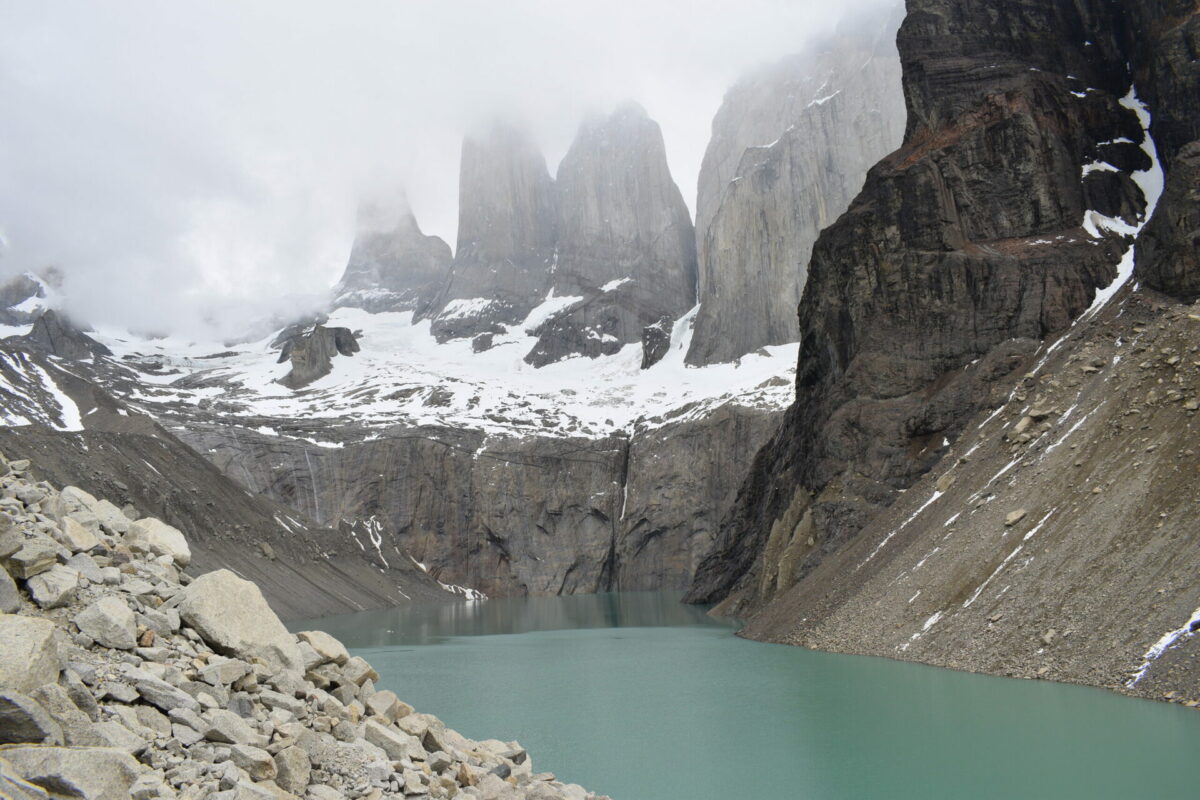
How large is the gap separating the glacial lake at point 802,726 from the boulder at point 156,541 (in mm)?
7546

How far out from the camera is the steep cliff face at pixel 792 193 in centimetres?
12588

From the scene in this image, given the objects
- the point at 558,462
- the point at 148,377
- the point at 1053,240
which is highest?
the point at 1053,240

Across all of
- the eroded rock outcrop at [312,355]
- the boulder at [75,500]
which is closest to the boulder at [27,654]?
the boulder at [75,500]

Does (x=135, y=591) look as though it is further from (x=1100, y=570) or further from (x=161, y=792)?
(x=1100, y=570)

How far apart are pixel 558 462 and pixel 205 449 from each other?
1518 inches

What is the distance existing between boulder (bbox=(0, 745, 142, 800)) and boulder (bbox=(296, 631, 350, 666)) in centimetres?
439

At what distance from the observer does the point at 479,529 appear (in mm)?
102812

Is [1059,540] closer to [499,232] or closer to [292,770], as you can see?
[292,770]

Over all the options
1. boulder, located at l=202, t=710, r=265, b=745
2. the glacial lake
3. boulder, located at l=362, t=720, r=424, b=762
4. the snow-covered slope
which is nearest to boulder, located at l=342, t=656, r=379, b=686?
boulder, located at l=362, t=720, r=424, b=762

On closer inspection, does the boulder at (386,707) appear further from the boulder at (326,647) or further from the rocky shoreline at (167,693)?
the boulder at (326,647)

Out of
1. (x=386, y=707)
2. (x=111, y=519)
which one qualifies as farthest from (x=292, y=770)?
(x=111, y=519)

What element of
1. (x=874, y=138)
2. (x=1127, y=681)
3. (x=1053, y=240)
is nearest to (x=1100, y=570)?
(x=1127, y=681)

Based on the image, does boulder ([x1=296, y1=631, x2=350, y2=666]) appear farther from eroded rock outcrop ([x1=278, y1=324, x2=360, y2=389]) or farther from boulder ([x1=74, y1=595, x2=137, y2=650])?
eroded rock outcrop ([x1=278, y1=324, x2=360, y2=389])

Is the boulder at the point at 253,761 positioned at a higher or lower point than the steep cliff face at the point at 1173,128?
lower
